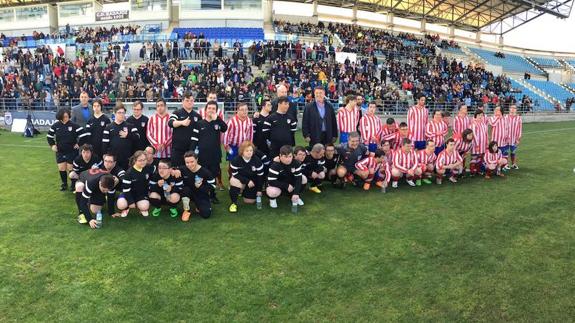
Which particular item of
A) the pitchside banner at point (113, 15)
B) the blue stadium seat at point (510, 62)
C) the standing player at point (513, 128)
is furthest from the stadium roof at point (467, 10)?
the standing player at point (513, 128)

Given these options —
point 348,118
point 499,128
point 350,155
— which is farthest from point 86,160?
point 499,128

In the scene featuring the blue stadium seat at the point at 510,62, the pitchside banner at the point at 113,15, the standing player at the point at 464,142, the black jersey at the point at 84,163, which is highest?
the pitchside banner at the point at 113,15

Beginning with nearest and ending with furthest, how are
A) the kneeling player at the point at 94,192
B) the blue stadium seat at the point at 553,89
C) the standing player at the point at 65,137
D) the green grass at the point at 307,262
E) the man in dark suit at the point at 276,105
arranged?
1. the green grass at the point at 307,262
2. the kneeling player at the point at 94,192
3. the man in dark suit at the point at 276,105
4. the standing player at the point at 65,137
5. the blue stadium seat at the point at 553,89

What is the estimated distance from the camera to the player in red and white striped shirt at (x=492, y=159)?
8086 millimetres

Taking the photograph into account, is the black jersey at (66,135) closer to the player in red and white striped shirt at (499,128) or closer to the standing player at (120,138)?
the standing player at (120,138)

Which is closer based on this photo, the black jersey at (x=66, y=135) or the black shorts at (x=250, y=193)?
the black shorts at (x=250, y=193)

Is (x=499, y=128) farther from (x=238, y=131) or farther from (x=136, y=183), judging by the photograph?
(x=136, y=183)

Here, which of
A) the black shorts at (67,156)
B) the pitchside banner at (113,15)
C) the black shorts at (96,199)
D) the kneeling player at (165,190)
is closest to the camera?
the black shorts at (96,199)

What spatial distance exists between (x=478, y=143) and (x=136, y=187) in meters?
6.62

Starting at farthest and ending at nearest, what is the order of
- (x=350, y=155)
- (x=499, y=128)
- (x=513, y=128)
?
(x=513, y=128) < (x=499, y=128) < (x=350, y=155)

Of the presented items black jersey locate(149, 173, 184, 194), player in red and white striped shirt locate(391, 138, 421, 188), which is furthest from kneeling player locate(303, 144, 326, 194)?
black jersey locate(149, 173, 184, 194)

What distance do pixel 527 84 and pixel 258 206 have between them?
35.0 m

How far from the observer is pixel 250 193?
20.6 ft

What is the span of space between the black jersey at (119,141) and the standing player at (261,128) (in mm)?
1880
